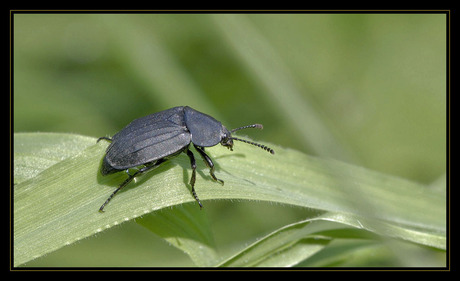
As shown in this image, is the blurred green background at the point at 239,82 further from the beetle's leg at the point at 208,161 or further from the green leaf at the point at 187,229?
the green leaf at the point at 187,229

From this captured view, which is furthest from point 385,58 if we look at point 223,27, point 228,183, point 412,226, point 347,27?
point 228,183

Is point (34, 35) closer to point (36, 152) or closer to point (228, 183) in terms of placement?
point (36, 152)

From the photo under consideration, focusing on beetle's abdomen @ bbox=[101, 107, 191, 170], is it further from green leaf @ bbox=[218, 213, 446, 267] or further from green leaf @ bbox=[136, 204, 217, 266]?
green leaf @ bbox=[218, 213, 446, 267]

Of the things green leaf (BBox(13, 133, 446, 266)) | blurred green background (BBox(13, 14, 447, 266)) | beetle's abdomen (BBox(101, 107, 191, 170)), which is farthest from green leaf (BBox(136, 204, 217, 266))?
blurred green background (BBox(13, 14, 447, 266))

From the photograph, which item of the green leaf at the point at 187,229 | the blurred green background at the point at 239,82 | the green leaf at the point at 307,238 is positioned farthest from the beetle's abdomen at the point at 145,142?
the blurred green background at the point at 239,82

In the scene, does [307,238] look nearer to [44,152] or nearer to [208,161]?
[208,161]
